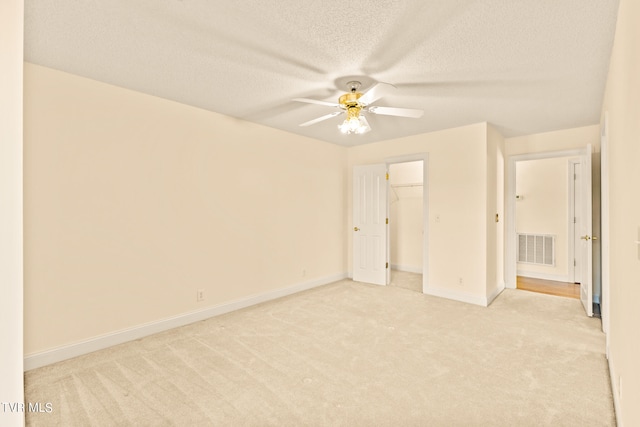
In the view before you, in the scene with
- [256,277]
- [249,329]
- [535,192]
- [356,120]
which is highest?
[356,120]

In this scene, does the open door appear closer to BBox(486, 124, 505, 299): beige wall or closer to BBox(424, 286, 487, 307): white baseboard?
BBox(486, 124, 505, 299): beige wall

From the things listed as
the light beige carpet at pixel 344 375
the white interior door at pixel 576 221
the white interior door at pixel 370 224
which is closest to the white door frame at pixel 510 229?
the white interior door at pixel 576 221

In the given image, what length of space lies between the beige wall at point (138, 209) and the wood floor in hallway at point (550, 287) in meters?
3.85

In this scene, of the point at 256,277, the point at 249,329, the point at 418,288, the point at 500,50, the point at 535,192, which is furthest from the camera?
the point at 535,192

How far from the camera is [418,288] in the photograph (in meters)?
4.96

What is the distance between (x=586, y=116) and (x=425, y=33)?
A: 312 centimetres

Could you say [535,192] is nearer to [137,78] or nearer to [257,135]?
[257,135]

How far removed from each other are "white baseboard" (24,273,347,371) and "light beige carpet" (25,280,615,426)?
88mm

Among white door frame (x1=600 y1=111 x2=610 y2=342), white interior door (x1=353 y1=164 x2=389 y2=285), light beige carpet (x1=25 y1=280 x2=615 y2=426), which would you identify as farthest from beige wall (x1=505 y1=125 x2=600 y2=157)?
light beige carpet (x1=25 y1=280 x2=615 y2=426)

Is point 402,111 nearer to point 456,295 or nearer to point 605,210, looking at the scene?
point 605,210

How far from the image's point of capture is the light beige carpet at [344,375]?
1934 millimetres

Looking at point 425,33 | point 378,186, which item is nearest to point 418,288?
point 378,186

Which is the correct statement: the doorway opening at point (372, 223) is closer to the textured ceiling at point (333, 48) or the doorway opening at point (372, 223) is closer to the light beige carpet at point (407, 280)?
the light beige carpet at point (407, 280)

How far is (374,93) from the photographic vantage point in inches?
119
